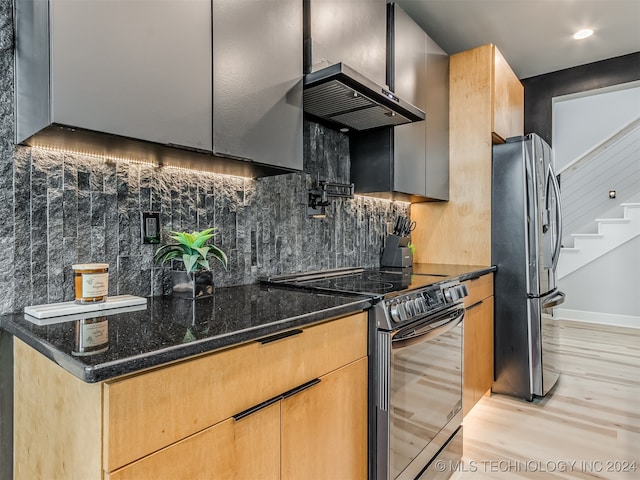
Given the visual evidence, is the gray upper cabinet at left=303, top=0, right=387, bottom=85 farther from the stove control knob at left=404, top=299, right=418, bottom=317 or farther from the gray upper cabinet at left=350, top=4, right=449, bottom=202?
the stove control knob at left=404, top=299, right=418, bottom=317

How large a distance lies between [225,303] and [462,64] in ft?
8.44

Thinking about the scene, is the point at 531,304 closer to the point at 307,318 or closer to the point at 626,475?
the point at 626,475

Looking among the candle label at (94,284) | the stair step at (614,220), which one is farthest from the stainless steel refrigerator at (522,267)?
the stair step at (614,220)

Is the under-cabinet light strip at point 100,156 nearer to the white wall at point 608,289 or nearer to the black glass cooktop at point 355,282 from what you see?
the black glass cooktop at point 355,282

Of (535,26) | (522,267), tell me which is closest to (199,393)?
(522,267)

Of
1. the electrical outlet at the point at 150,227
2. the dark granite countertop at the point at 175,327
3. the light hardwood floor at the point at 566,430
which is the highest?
the electrical outlet at the point at 150,227

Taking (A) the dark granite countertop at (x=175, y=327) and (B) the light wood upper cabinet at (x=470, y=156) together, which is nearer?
(A) the dark granite countertop at (x=175, y=327)

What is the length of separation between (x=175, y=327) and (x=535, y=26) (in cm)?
335

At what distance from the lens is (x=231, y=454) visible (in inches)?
37.3

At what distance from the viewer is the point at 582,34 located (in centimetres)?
308

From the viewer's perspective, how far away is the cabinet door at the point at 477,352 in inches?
91.7

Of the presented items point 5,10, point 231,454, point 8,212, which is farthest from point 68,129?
point 231,454

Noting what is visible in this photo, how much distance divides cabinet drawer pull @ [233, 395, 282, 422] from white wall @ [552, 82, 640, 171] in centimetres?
531

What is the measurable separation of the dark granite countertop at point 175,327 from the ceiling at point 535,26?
7.64ft
